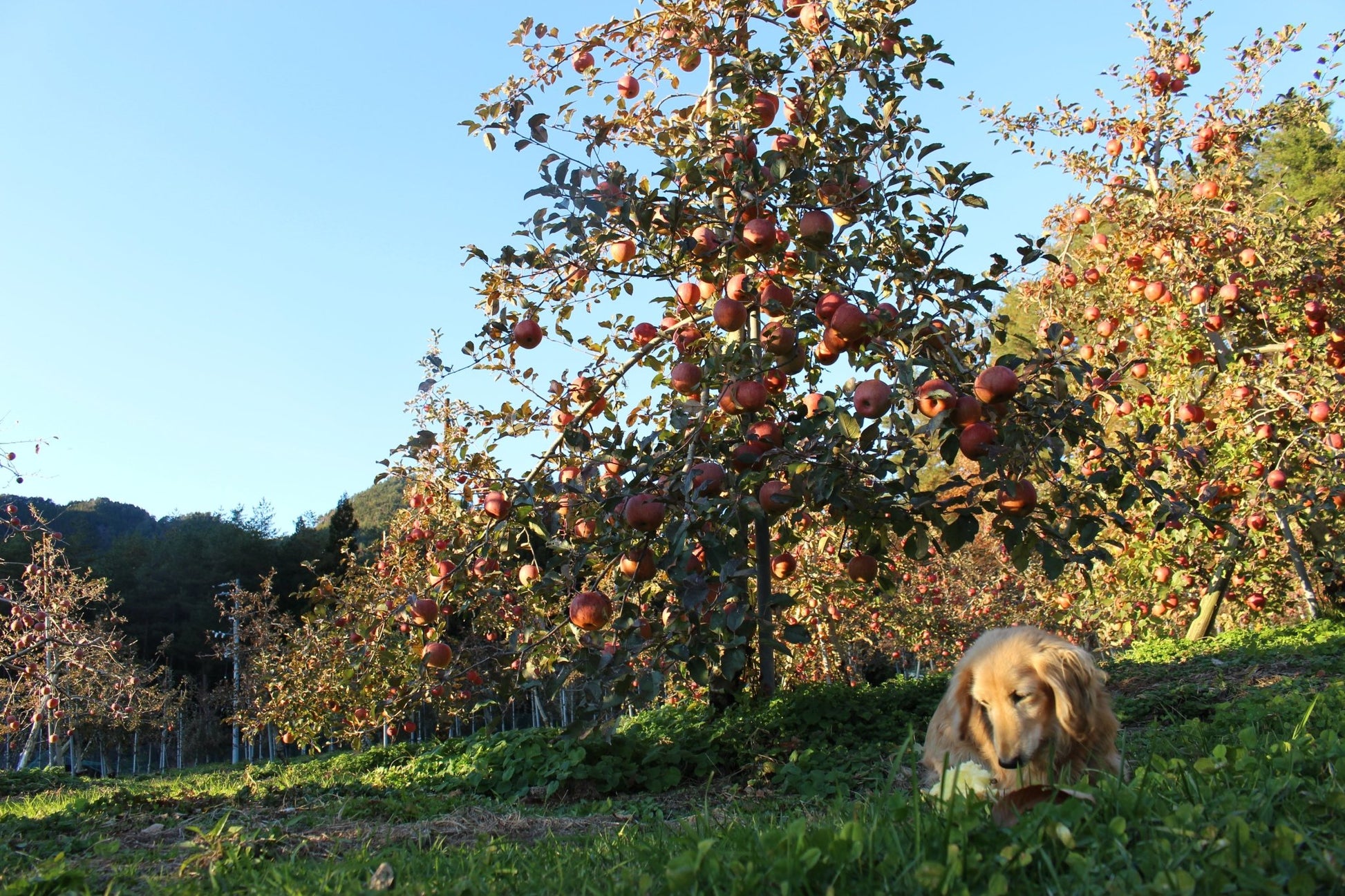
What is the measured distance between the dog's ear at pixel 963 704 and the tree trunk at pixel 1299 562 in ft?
20.6

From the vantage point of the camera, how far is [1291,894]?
1408mm

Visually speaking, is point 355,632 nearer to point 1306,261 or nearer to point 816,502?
point 816,502

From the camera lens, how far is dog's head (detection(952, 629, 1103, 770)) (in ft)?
9.59

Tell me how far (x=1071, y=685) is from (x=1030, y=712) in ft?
0.54

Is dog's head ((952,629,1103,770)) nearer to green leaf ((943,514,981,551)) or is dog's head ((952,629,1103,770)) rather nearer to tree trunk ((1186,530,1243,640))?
green leaf ((943,514,981,551))

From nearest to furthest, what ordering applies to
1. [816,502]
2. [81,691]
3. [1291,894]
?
[1291,894] → [816,502] → [81,691]

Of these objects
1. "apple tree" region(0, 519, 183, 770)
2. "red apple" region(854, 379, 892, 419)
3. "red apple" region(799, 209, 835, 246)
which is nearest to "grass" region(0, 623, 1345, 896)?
"red apple" region(854, 379, 892, 419)

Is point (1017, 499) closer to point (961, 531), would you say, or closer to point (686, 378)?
point (961, 531)

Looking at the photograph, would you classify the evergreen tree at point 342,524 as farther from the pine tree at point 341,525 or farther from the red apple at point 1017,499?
the red apple at point 1017,499

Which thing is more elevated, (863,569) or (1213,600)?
(863,569)

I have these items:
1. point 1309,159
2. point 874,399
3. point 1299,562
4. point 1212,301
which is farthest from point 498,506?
point 1309,159

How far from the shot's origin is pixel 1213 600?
10.0m

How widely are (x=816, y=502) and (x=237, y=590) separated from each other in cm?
2342

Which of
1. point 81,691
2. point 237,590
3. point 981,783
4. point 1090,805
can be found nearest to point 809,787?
point 981,783
